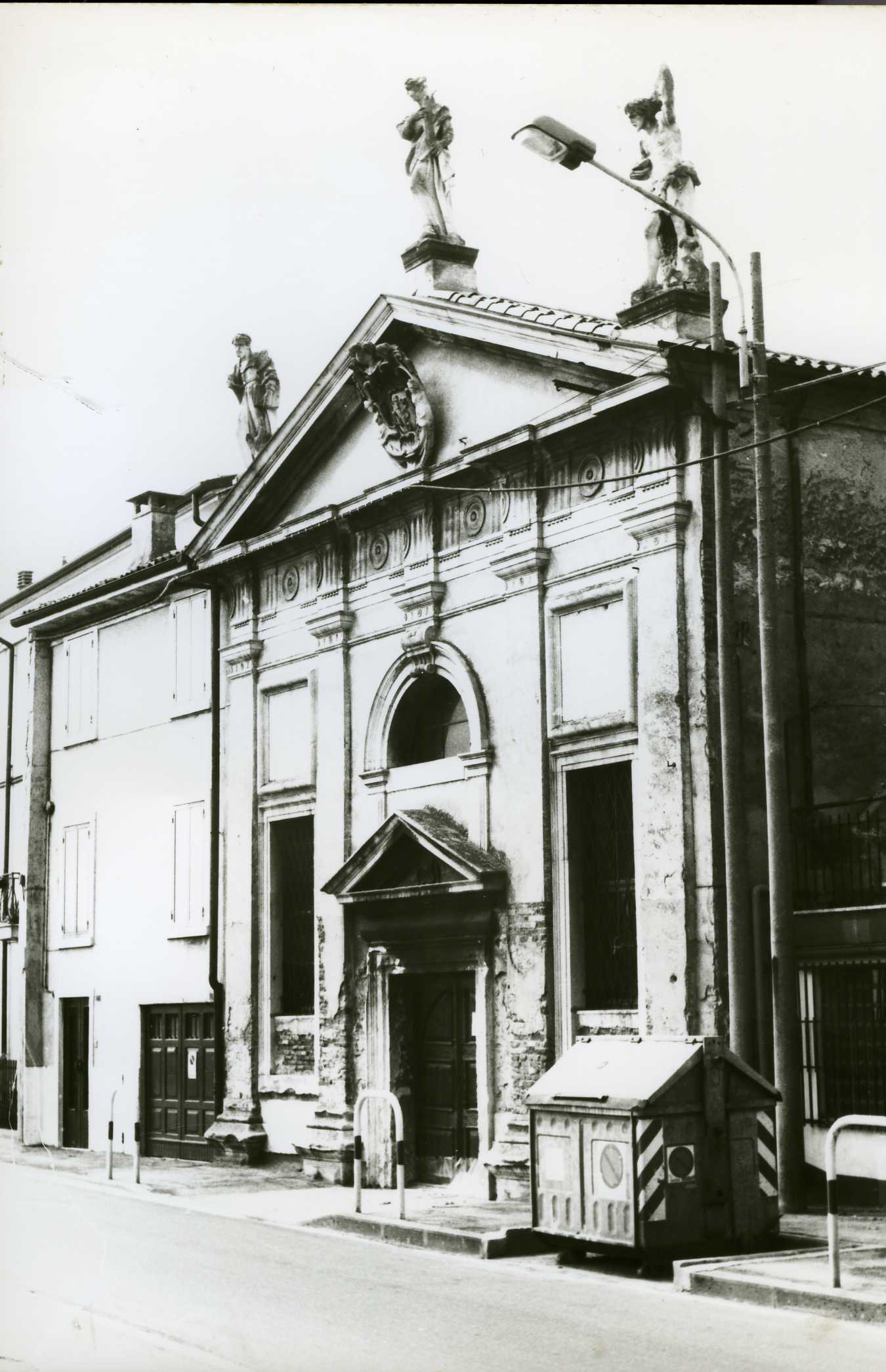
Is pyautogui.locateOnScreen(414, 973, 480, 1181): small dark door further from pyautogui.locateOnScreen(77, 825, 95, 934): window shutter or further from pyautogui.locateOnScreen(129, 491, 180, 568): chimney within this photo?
pyautogui.locateOnScreen(129, 491, 180, 568): chimney

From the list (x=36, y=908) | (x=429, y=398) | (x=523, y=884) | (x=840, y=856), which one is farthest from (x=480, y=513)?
(x=36, y=908)

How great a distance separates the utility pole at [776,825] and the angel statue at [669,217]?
1.36 metres

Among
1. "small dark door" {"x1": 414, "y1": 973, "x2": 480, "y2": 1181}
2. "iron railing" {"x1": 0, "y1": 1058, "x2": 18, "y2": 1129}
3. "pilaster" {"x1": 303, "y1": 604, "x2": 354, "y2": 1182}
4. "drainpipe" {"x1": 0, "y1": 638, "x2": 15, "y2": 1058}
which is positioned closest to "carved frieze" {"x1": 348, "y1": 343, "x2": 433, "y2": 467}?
"pilaster" {"x1": 303, "y1": 604, "x2": 354, "y2": 1182}

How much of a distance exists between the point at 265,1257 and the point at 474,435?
8.60 metres

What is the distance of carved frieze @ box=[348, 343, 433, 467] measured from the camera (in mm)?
18969

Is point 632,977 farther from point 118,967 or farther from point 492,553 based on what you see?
point 118,967

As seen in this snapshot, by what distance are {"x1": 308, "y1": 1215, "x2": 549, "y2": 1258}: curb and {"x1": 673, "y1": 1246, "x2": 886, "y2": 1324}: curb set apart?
1.71m

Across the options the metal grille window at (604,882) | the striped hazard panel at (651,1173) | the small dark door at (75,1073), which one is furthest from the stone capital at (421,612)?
the small dark door at (75,1073)

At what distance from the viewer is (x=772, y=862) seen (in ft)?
47.9

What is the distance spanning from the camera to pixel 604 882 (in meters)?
16.6

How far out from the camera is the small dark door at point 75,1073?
2430 cm

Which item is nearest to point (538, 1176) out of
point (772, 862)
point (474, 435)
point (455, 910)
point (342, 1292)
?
point (342, 1292)

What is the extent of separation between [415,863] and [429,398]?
4.99 metres

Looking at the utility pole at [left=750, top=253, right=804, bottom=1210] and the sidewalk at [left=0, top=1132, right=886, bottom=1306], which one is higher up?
the utility pole at [left=750, top=253, right=804, bottom=1210]
